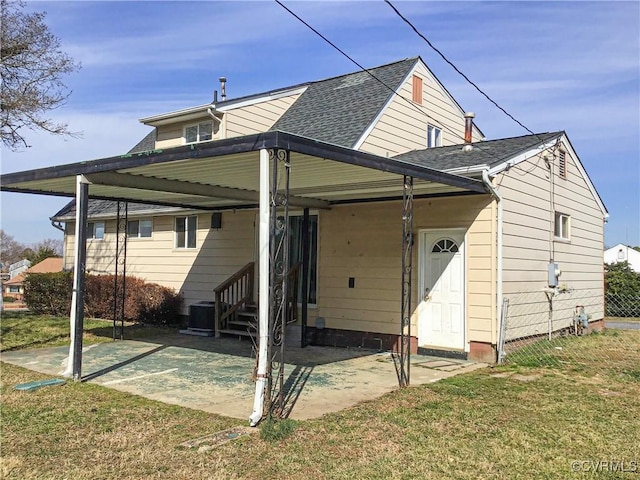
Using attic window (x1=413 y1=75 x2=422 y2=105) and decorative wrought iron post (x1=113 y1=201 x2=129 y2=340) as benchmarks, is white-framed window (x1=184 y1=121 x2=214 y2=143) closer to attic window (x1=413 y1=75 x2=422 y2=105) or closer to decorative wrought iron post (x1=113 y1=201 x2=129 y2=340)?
decorative wrought iron post (x1=113 y1=201 x2=129 y2=340)

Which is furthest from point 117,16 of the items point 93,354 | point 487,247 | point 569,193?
point 569,193

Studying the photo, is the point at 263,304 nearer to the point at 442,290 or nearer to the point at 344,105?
the point at 442,290

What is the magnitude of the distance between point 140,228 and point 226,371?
8.46 m

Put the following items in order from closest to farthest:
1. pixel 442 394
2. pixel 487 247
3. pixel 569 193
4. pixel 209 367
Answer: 1. pixel 442 394
2. pixel 209 367
3. pixel 487 247
4. pixel 569 193

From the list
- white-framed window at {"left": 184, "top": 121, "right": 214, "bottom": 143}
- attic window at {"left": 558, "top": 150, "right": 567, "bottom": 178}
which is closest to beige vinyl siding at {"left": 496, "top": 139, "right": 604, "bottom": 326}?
attic window at {"left": 558, "top": 150, "right": 567, "bottom": 178}

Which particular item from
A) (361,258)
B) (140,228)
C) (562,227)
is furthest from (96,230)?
(562,227)

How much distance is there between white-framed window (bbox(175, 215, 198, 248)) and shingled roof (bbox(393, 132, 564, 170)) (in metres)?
5.49

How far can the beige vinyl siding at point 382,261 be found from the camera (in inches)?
348

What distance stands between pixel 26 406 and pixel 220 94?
11.1 meters

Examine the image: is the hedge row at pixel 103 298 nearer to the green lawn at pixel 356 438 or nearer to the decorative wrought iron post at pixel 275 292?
the green lawn at pixel 356 438

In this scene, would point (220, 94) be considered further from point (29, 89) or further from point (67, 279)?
point (67, 279)

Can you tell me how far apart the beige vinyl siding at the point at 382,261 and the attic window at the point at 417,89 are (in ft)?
14.9

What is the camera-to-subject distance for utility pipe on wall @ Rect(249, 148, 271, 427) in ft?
16.7

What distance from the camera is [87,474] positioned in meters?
3.94
